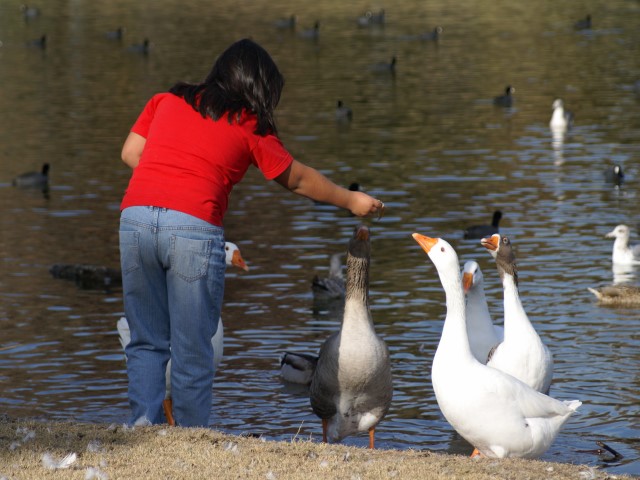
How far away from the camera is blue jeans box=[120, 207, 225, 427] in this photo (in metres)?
7.83

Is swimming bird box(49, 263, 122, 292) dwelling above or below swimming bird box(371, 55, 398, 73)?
below

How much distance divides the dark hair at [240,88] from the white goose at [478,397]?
4.59ft

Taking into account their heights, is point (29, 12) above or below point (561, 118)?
above

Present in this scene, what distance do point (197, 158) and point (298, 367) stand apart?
465 cm

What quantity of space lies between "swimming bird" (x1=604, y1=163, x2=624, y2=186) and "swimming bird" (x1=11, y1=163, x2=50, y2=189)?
37.3ft

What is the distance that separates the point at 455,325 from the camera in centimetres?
847

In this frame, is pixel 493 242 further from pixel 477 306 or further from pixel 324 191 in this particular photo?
pixel 324 191

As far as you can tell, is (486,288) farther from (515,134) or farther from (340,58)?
(340,58)

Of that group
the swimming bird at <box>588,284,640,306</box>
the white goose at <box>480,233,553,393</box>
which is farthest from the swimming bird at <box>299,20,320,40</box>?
the white goose at <box>480,233,553,393</box>

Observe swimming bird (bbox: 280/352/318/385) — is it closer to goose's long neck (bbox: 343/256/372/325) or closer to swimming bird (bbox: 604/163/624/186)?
goose's long neck (bbox: 343/256/372/325)

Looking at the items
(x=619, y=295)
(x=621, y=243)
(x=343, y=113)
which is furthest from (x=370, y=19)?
(x=619, y=295)

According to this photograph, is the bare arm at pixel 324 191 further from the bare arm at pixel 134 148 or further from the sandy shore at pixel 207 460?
the sandy shore at pixel 207 460

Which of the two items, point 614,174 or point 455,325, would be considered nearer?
point 455,325

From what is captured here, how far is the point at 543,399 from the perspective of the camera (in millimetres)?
8664
